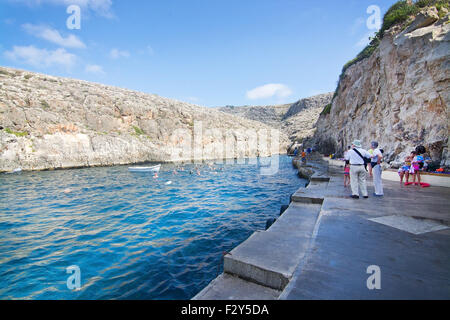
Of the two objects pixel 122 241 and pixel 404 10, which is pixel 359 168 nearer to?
pixel 122 241

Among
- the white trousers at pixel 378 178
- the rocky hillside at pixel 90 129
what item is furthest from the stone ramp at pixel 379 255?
the rocky hillside at pixel 90 129

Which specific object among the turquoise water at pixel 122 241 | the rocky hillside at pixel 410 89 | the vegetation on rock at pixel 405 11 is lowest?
the turquoise water at pixel 122 241

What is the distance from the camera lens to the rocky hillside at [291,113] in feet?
326

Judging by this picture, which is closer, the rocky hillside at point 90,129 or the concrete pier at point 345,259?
the concrete pier at point 345,259

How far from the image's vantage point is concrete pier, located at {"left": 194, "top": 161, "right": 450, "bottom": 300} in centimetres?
250

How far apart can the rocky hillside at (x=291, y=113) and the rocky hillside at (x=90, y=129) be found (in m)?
46.8

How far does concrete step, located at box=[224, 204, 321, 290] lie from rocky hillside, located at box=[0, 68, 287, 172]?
38.6 meters

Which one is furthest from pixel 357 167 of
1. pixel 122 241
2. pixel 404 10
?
pixel 404 10

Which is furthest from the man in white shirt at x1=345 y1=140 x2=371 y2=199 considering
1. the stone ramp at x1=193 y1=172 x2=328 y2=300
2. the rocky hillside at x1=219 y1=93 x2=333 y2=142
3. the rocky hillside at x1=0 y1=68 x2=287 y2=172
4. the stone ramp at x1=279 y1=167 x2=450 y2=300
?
the rocky hillside at x1=219 y1=93 x2=333 y2=142

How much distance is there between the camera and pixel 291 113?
131m

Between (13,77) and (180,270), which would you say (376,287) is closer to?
(180,270)

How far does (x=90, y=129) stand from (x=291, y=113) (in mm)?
114263

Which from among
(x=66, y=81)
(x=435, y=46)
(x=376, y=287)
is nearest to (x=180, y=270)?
(x=376, y=287)

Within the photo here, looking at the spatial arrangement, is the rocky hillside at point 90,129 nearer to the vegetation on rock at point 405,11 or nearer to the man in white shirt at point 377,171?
the man in white shirt at point 377,171
